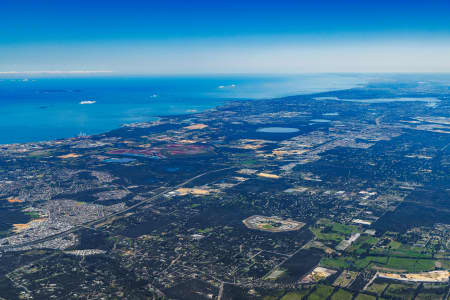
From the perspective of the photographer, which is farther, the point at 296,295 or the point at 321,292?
the point at 321,292

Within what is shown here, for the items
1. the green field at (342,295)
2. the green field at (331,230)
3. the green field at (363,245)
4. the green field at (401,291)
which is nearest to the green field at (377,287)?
the green field at (401,291)

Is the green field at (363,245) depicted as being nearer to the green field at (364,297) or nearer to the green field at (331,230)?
the green field at (331,230)

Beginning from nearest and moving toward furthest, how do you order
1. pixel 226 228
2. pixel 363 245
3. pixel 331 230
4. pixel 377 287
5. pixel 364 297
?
pixel 364 297 → pixel 377 287 → pixel 363 245 → pixel 331 230 → pixel 226 228

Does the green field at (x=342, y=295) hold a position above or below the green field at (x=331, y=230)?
below

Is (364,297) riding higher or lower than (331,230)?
lower

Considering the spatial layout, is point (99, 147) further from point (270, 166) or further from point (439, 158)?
point (439, 158)

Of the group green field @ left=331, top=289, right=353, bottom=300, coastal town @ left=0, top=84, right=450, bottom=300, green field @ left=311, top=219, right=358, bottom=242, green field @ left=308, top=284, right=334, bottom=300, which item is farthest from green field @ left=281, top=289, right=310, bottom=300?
green field @ left=311, top=219, right=358, bottom=242

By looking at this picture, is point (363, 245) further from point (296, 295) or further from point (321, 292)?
point (296, 295)

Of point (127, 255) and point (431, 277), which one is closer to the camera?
point (431, 277)

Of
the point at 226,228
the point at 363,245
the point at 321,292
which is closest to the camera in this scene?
the point at 321,292

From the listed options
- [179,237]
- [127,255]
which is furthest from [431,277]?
[127,255]

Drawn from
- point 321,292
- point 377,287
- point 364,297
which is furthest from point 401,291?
point 321,292
